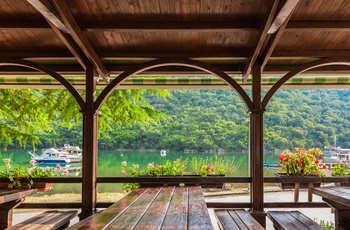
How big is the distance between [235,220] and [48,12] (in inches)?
113

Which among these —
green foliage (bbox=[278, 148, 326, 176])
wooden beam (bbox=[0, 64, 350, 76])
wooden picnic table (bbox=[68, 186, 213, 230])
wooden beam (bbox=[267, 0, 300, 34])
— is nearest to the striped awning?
wooden beam (bbox=[0, 64, 350, 76])

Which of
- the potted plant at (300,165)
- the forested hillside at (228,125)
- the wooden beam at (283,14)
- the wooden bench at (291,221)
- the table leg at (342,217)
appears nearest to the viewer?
the wooden beam at (283,14)

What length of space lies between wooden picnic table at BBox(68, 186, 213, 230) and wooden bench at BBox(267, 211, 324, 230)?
95 centimetres

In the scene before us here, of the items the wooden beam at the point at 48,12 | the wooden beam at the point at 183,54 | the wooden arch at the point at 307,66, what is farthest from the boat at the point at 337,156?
the wooden beam at the point at 48,12

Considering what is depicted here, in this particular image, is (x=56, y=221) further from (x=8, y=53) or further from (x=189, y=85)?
(x=189, y=85)

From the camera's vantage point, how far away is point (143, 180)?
4.95m

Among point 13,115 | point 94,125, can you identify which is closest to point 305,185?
point 94,125

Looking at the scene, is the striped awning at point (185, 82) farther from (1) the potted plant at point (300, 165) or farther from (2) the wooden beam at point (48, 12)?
(2) the wooden beam at point (48, 12)

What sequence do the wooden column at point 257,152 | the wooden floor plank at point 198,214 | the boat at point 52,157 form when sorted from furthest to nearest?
1. the boat at point 52,157
2. the wooden column at point 257,152
3. the wooden floor plank at point 198,214

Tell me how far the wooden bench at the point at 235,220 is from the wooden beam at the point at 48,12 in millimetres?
2655

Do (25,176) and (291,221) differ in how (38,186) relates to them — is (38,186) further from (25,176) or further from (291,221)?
(291,221)

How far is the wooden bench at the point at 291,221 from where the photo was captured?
11.9ft

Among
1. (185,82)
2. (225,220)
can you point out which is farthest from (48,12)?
(185,82)

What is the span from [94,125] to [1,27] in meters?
1.66
